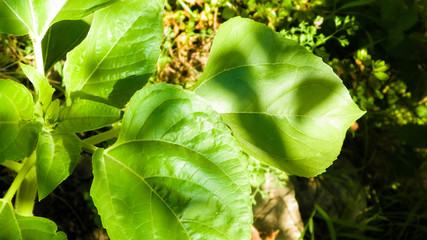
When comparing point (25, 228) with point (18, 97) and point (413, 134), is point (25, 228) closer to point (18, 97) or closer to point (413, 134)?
point (18, 97)

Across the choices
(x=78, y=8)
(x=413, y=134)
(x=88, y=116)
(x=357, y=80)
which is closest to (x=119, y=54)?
(x=78, y=8)

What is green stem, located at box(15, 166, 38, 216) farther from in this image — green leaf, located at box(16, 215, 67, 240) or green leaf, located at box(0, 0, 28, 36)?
green leaf, located at box(0, 0, 28, 36)

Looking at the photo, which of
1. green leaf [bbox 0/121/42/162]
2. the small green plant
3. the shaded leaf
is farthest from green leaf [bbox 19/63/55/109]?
the shaded leaf

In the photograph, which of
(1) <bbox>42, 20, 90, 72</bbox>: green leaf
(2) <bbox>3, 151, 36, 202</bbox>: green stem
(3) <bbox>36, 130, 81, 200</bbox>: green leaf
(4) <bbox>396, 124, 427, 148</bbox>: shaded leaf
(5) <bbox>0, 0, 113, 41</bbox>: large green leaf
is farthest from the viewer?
(4) <bbox>396, 124, 427, 148</bbox>: shaded leaf

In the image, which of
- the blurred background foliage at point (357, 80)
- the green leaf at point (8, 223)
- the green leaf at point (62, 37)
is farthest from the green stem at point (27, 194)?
the blurred background foliage at point (357, 80)

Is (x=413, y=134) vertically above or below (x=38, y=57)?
below

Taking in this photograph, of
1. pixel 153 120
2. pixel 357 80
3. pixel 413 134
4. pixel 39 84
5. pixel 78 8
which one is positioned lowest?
pixel 413 134

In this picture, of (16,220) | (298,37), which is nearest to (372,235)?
(298,37)

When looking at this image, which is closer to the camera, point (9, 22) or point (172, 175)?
point (172, 175)
